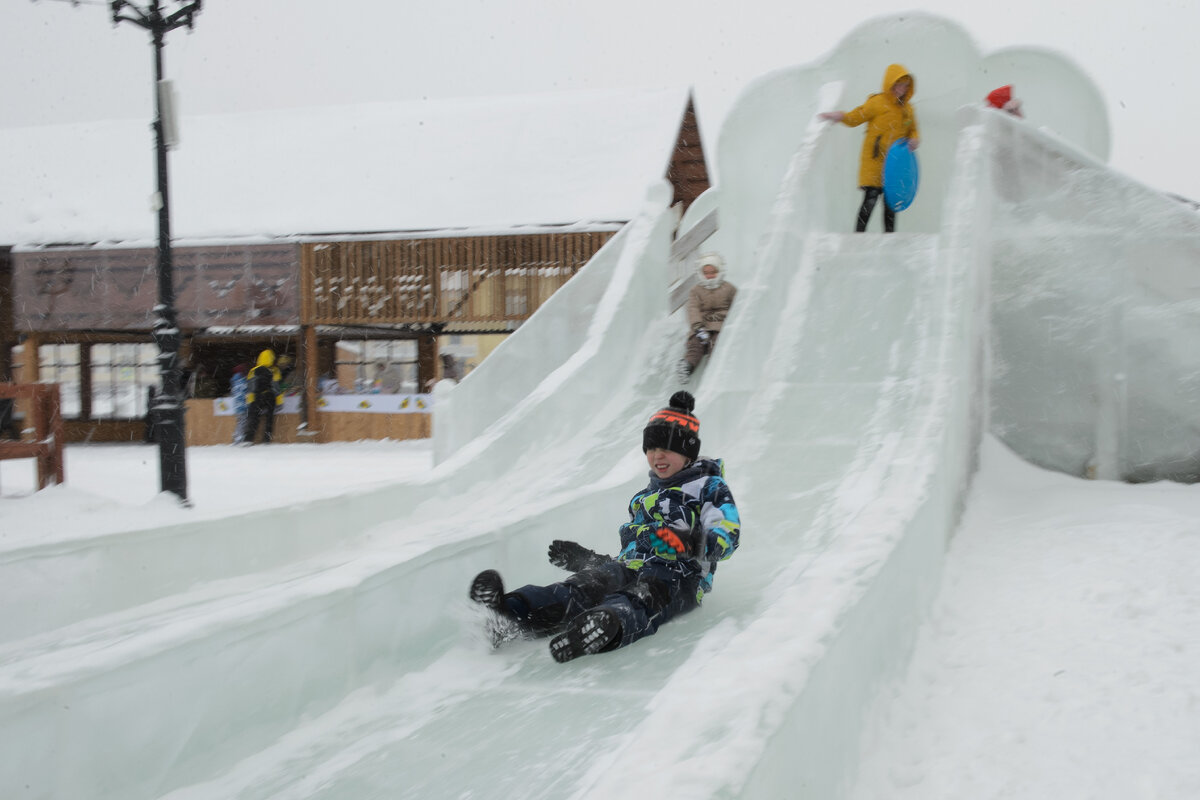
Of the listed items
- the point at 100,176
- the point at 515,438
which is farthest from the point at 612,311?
the point at 100,176

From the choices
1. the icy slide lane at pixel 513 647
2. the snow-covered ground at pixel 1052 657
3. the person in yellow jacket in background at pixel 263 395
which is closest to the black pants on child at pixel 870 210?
the icy slide lane at pixel 513 647

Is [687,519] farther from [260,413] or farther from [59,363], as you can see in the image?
[59,363]

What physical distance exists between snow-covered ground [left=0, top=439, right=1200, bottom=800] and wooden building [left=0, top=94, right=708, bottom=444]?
12607 mm

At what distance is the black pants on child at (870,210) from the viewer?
8617 mm

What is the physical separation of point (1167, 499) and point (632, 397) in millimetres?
3893

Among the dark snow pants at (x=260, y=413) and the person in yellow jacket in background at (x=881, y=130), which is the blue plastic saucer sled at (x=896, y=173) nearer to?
the person in yellow jacket in background at (x=881, y=130)

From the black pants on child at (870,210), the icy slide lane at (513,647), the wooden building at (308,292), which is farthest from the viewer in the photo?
the wooden building at (308,292)

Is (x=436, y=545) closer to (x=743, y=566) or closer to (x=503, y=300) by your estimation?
(x=743, y=566)

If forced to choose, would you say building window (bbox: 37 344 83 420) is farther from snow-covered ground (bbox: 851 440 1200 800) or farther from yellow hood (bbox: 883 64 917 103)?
snow-covered ground (bbox: 851 440 1200 800)

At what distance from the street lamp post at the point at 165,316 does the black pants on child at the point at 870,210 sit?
5.99m

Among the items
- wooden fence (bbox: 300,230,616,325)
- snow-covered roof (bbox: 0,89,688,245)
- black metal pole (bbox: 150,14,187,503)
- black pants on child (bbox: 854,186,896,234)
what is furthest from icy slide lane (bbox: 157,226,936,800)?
snow-covered roof (bbox: 0,89,688,245)

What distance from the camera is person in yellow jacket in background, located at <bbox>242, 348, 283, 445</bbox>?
17.6 meters

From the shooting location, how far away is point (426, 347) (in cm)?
1917

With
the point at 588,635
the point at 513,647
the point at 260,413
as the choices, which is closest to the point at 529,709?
the point at 588,635
